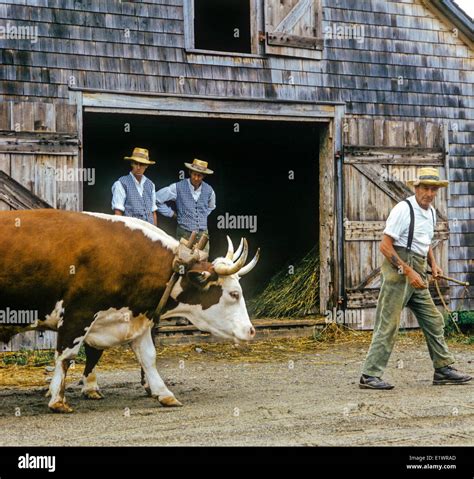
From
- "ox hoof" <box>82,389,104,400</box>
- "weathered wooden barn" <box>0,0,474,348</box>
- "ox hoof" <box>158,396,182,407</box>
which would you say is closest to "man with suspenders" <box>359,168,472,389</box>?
"ox hoof" <box>158,396,182,407</box>

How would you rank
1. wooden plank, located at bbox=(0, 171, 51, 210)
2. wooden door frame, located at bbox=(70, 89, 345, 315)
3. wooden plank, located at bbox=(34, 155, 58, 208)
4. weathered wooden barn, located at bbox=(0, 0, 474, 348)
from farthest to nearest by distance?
1. wooden door frame, located at bbox=(70, 89, 345, 315)
2. weathered wooden barn, located at bbox=(0, 0, 474, 348)
3. wooden plank, located at bbox=(34, 155, 58, 208)
4. wooden plank, located at bbox=(0, 171, 51, 210)

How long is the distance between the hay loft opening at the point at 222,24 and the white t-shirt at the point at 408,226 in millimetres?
7863

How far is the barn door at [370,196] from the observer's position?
41.7 ft

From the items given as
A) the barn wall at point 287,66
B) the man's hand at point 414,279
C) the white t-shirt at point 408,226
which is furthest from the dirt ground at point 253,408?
the barn wall at point 287,66

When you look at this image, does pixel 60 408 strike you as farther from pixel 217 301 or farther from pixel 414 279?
pixel 414 279

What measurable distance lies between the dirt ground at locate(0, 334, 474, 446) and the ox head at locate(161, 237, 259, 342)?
0.60m

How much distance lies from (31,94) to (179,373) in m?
3.68

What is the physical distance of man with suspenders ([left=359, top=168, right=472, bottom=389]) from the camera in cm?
826

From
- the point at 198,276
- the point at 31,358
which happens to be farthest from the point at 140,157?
the point at 198,276

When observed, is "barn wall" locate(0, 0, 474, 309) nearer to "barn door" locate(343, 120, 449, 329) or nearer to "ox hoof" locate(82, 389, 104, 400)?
"barn door" locate(343, 120, 449, 329)

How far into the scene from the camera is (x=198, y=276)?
780 cm

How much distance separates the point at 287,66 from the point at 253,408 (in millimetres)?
6117
